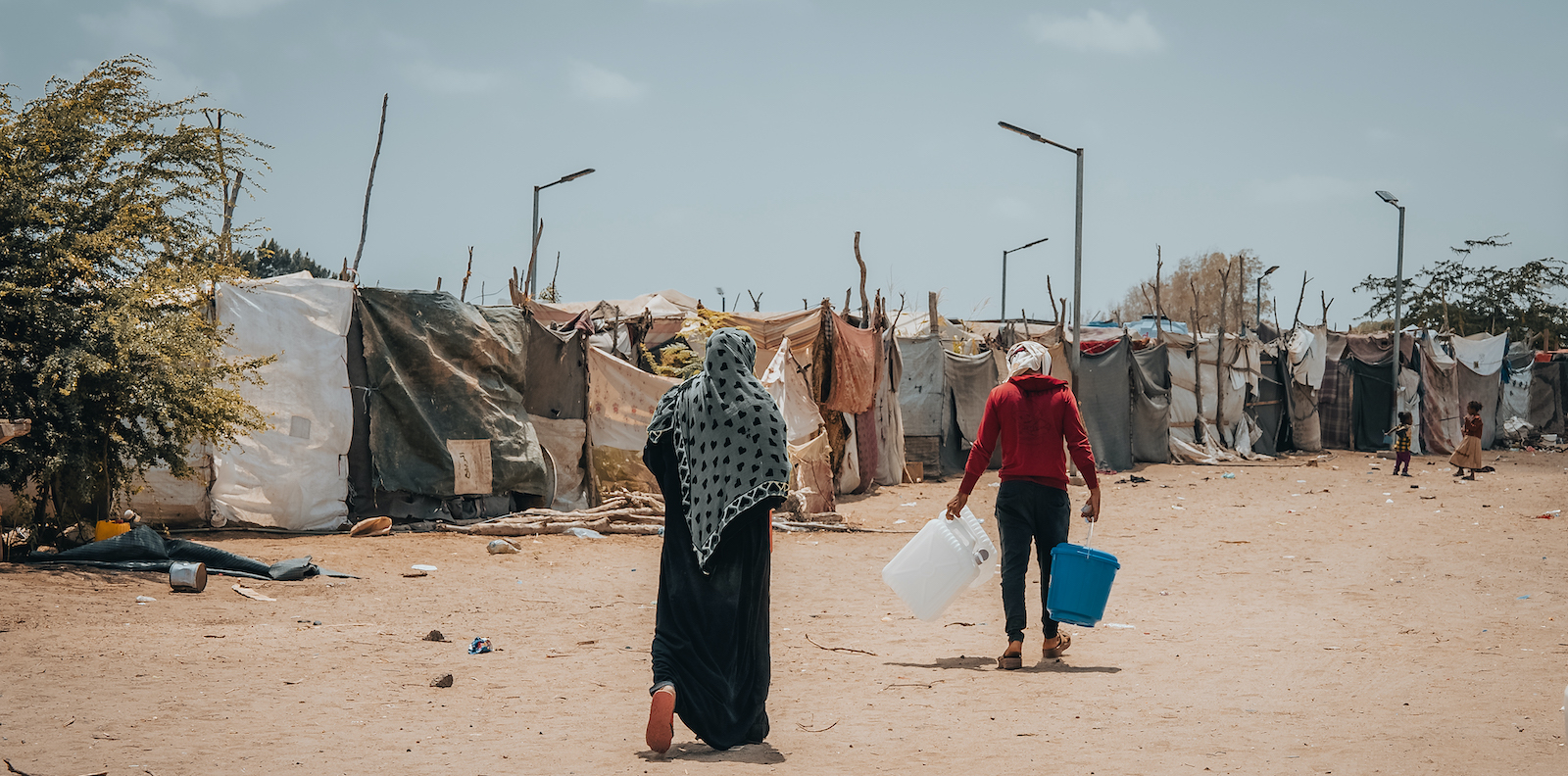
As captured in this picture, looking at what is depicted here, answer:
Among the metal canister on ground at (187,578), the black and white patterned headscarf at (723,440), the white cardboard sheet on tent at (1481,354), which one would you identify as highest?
the white cardboard sheet on tent at (1481,354)

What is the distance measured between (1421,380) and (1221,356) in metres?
6.64

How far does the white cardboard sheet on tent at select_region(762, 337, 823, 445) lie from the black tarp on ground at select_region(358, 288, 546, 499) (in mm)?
2986

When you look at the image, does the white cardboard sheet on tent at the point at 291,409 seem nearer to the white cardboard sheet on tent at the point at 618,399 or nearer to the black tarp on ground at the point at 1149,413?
the white cardboard sheet on tent at the point at 618,399

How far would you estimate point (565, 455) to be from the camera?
12.6 meters

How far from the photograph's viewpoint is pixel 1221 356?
21.9 m

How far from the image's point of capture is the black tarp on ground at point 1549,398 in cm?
2798

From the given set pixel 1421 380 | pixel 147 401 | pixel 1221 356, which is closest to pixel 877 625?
pixel 147 401

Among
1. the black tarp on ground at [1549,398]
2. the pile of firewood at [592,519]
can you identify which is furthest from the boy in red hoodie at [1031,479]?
the black tarp on ground at [1549,398]

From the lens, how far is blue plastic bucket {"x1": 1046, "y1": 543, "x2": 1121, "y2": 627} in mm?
5629

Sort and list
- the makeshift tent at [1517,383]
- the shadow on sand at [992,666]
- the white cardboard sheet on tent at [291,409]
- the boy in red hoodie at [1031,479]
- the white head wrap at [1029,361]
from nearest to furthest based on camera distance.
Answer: the shadow on sand at [992,666]
the boy in red hoodie at [1031,479]
the white head wrap at [1029,361]
the white cardboard sheet on tent at [291,409]
the makeshift tent at [1517,383]

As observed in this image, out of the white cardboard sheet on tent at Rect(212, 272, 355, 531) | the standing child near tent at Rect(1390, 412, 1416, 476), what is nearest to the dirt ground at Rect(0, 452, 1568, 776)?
the white cardboard sheet on tent at Rect(212, 272, 355, 531)

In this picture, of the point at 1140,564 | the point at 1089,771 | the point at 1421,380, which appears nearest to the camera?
the point at 1089,771

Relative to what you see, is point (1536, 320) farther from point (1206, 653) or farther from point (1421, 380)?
point (1206, 653)

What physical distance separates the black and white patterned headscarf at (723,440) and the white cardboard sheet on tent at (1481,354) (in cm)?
2664
